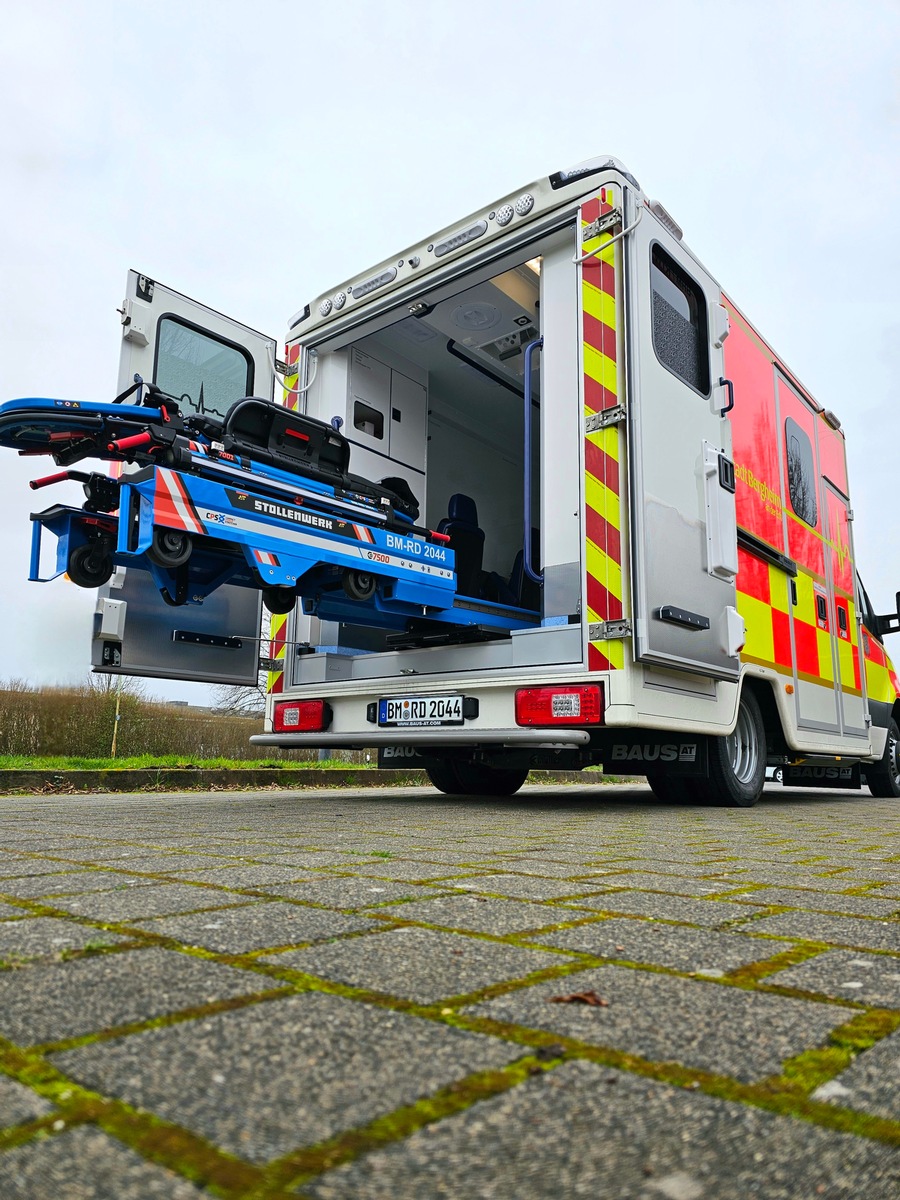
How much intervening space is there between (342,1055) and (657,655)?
140 inches

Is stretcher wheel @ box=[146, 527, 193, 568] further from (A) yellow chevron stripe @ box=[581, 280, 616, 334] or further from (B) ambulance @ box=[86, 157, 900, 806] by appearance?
(A) yellow chevron stripe @ box=[581, 280, 616, 334]

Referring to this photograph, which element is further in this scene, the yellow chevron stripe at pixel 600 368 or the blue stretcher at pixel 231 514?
the yellow chevron stripe at pixel 600 368

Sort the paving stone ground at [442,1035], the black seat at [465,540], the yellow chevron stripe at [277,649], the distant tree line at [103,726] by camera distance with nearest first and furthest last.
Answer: the paving stone ground at [442,1035] → the yellow chevron stripe at [277,649] → the black seat at [465,540] → the distant tree line at [103,726]

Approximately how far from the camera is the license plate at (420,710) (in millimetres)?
4820

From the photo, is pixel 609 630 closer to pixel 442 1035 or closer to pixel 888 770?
pixel 442 1035

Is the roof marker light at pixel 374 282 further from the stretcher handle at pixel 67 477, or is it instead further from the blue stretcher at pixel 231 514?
the stretcher handle at pixel 67 477

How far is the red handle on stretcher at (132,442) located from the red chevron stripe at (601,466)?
2139 mm

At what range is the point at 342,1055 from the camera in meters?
0.97

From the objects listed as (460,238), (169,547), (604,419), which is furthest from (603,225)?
(169,547)

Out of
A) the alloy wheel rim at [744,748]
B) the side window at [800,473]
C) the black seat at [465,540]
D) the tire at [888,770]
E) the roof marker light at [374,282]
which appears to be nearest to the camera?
the alloy wheel rim at [744,748]

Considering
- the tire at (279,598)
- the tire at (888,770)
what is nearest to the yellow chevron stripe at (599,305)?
the tire at (279,598)

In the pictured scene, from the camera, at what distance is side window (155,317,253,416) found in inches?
190

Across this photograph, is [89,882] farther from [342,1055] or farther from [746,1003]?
[746,1003]

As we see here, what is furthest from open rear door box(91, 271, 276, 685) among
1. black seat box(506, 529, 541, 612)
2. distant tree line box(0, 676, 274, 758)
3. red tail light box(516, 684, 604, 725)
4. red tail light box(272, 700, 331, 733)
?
distant tree line box(0, 676, 274, 758)
